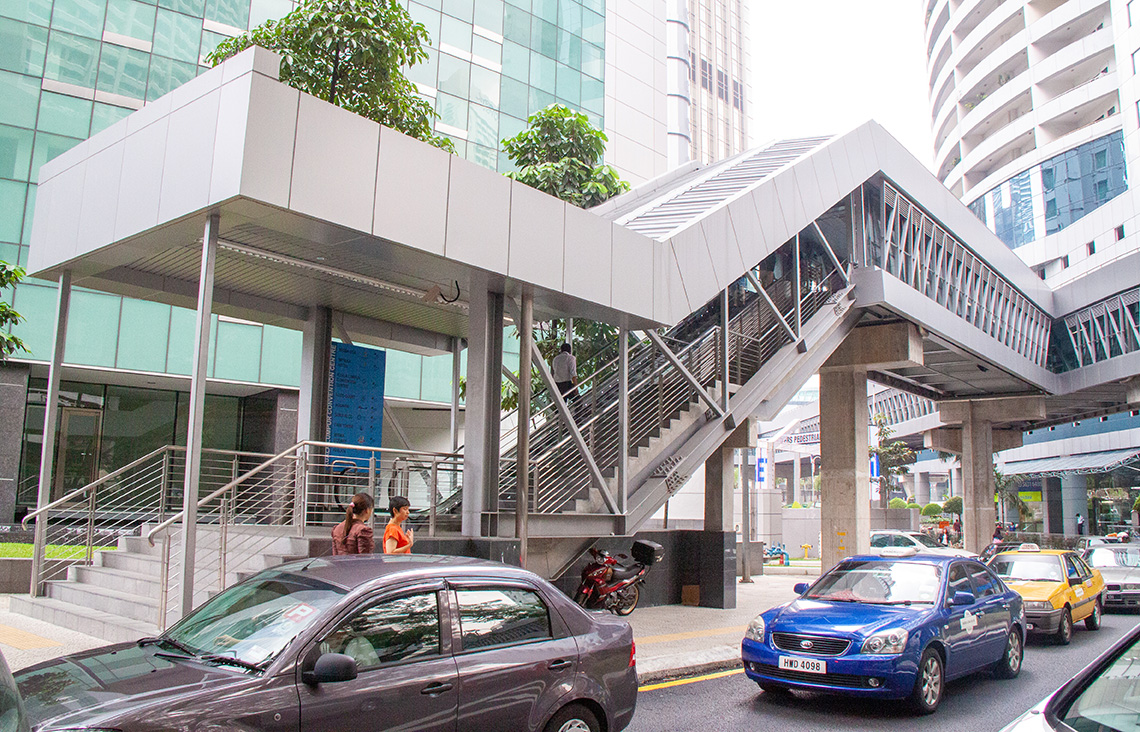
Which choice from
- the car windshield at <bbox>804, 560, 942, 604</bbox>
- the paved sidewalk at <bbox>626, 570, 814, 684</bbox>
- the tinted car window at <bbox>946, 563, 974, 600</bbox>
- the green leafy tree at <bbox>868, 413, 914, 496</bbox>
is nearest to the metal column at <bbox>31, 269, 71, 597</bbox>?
the paved sidewalk at <bbox>626, 570, 814, 684</bbox>

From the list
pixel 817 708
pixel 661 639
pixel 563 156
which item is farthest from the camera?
pixel 563 156

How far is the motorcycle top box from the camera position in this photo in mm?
14070

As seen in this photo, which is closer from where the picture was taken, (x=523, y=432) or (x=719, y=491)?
(x=523, y=432)

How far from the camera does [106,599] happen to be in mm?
9922

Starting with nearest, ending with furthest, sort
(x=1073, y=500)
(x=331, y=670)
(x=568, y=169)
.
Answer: (x=331, y=670) < (x=568, y=169) < (x=1073, y=500)

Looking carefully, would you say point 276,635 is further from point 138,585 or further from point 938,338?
point 938,338

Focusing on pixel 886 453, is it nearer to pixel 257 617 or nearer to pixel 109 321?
pixel 109 321

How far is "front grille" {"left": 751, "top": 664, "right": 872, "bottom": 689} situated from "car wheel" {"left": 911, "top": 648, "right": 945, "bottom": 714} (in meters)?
0.51

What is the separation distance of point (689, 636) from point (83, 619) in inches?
286

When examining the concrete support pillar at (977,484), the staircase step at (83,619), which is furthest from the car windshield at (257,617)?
the concrete support pillar at (977,484)

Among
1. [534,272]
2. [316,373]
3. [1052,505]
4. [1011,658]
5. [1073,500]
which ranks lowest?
[1011,658]

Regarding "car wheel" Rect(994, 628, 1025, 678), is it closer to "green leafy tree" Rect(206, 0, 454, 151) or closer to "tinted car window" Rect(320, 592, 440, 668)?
"tinted car window" Rect(320, 592, 440, 668)

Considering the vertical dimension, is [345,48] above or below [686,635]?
above

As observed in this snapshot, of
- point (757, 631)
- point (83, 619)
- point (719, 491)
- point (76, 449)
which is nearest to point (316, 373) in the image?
point (83, 619)
